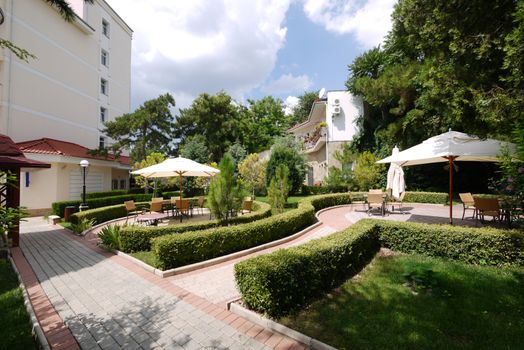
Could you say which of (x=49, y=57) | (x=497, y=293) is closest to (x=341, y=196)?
(x=497, y=293)

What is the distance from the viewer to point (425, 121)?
1859cm

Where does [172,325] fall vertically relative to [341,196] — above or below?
below

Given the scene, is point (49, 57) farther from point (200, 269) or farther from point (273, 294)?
point (273, 294)

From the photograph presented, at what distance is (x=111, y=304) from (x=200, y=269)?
7.11 feet

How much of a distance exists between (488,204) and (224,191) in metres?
8.98

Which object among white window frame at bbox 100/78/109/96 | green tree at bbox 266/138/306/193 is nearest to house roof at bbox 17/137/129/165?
white window frame at bbox 100/78/109/96

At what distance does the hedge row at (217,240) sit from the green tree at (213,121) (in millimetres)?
27685

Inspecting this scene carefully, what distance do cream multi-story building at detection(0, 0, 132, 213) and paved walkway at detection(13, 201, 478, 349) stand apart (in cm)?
1288

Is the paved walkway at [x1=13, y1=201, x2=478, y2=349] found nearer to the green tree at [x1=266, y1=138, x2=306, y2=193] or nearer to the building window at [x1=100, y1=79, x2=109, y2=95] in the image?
the green tree at [x1=266, y1=138, x2=306, y2=193]

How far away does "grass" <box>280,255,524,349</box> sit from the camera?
342cm

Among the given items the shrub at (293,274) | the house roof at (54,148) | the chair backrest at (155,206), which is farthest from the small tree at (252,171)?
the shrub at (293,274)

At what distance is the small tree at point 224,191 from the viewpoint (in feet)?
28.8

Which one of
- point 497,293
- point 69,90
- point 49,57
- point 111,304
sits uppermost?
point 49,57

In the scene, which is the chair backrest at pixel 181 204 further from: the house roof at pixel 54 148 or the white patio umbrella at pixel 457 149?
the house roof at pixel 54 148
